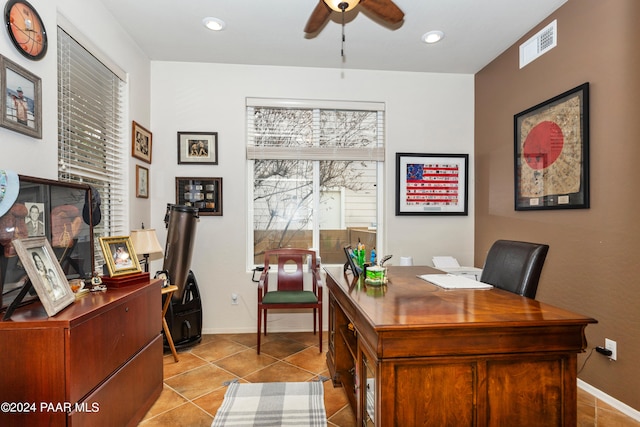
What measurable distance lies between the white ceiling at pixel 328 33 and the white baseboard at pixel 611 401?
283cm

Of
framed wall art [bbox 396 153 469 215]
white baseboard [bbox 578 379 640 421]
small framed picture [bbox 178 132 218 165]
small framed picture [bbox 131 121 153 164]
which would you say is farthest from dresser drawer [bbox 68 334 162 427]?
white baseboard [bbox 578 379 640 421]

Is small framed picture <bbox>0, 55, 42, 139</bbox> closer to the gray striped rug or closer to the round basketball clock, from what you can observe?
the round basketball clock

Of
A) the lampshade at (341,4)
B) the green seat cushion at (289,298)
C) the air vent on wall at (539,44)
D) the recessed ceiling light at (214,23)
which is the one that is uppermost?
the recessed ceiling light at (214,23)

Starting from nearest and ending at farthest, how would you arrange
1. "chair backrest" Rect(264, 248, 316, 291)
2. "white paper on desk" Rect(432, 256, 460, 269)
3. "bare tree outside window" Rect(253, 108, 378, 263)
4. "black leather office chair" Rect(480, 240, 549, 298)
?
1. "black leather office chair" Rect(480, 240, 549, 298)
2. "chair backrest" Rect(264, 248, 316, 291)
3. "white paper on desk" Rect(432, 256, 460, 269)
4. "bare tree outside window" Rect(253, 108, 378, 263)

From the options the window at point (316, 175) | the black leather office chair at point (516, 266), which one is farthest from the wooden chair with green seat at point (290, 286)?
the black leather office chair at point (516, 266)

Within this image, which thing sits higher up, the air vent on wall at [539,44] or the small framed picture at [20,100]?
the air vent on wall at [539,44]

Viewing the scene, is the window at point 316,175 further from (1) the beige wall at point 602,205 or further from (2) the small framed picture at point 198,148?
(1) the beige wall at point 602,205

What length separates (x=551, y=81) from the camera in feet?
8.52

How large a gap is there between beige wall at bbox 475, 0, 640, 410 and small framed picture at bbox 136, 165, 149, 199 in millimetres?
3552

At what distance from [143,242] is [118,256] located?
2.16 feet

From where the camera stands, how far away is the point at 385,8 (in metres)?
1.96

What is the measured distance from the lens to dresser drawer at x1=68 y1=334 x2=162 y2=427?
1424 mm

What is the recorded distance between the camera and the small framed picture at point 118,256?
1.86m

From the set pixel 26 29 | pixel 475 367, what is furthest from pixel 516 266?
pixel 26 29
